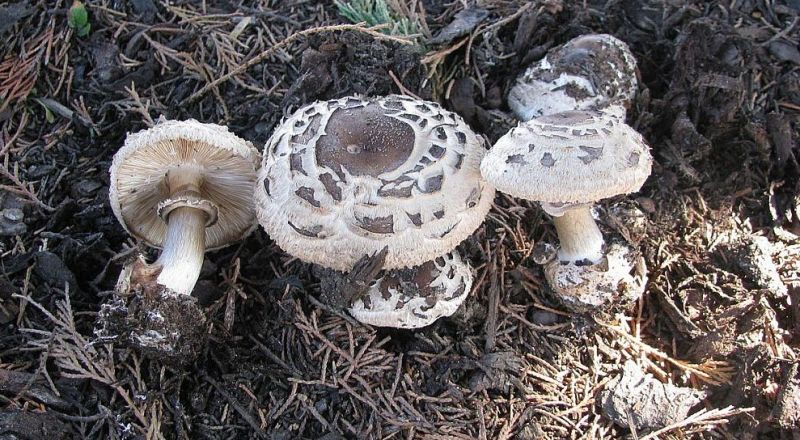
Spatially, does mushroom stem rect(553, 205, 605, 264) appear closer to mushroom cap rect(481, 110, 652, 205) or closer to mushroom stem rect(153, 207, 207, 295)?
mushroom cap rect(481, 110, 652, 205)

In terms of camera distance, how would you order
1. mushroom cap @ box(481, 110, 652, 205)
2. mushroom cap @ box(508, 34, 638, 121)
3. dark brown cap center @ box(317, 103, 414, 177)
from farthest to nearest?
mushroom cap @ box(508, 34, 638, 121) → dark brown cap center @ box(317, 103, 414, 177) → mushroom cap @ box(481, 110, 652, 205)

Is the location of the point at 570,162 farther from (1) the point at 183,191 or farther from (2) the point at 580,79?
(1) the point at 183,191

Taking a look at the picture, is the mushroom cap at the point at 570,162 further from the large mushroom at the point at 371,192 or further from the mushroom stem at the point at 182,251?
the mushroom stem at the point at 182,251

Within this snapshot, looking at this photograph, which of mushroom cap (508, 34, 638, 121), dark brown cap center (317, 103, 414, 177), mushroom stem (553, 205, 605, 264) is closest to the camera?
dark brown cap center (317, 103, 414, 177)

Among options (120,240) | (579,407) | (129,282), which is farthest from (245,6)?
(579,407)

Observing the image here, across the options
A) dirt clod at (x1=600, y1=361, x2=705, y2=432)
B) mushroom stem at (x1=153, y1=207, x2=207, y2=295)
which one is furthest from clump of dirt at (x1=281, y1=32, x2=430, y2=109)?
dirt clod at (x1=600, y1=361, x2=705, y2=432)

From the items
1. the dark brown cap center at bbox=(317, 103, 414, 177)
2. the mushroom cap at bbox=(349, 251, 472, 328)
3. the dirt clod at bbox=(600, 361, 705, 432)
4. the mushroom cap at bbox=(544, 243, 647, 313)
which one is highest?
the dark brown cap center at bbox=(317, 103, 414, 177)

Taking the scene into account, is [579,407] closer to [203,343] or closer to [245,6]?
[203,343]

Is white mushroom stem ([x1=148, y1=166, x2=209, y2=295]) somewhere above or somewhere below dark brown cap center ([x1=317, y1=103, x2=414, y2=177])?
below
